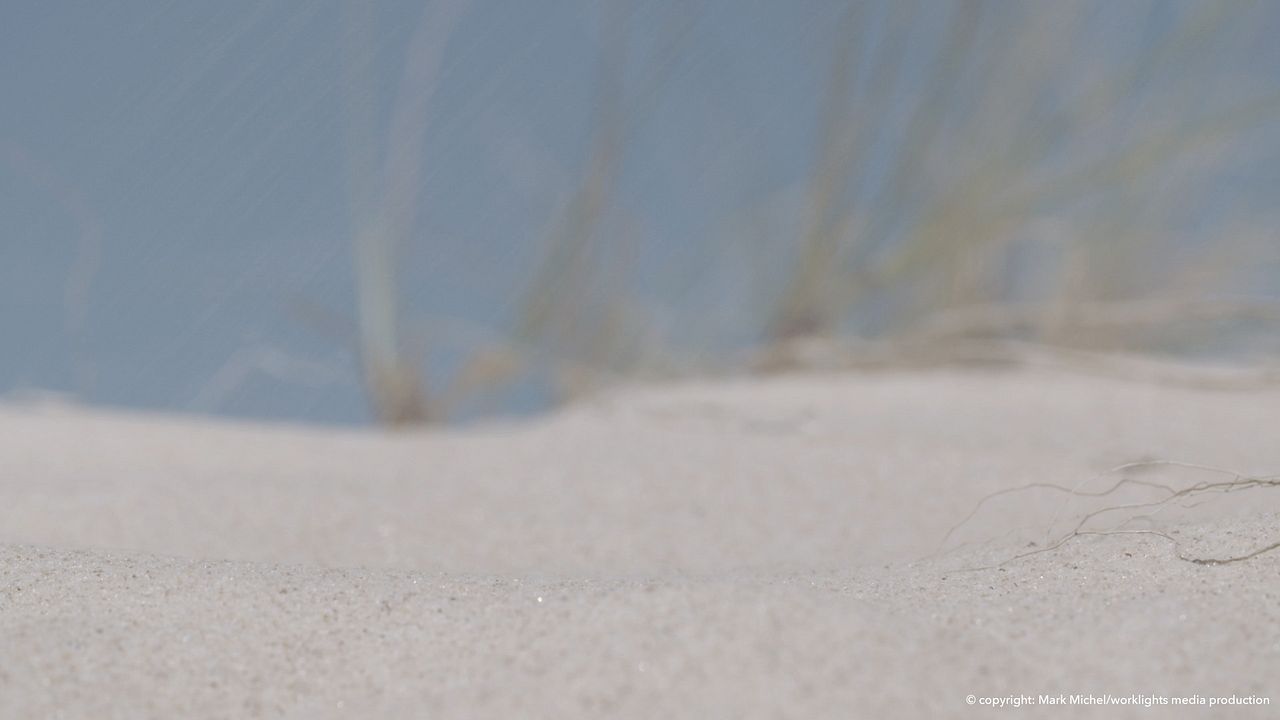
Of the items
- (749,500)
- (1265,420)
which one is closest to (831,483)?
(749,500)

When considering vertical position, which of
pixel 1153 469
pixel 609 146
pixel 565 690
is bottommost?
pixel 609 146

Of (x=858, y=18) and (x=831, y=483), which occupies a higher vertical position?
(x=858, y=18)

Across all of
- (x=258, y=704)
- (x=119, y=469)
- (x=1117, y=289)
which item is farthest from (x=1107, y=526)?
(x=1117, y=289)

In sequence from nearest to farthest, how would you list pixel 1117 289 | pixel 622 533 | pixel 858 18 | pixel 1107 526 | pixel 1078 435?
pixel 1107 526 < pixel 622 533 < pixel 1078 435 < pixel 858 18 < pixel 1117 289

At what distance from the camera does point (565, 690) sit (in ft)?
1.86

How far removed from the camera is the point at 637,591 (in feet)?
2.18

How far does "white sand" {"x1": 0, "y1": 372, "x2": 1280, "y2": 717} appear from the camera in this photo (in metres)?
0.58

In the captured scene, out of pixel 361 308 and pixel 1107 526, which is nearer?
pixel 1107 526

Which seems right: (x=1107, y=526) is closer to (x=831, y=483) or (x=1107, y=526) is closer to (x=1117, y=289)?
(x=831, y=483)

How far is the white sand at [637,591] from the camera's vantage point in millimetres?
575

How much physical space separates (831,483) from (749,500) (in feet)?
0.39

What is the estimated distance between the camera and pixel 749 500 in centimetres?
130

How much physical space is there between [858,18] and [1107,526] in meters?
1.71

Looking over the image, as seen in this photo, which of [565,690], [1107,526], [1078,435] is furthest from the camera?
[1078,435]
